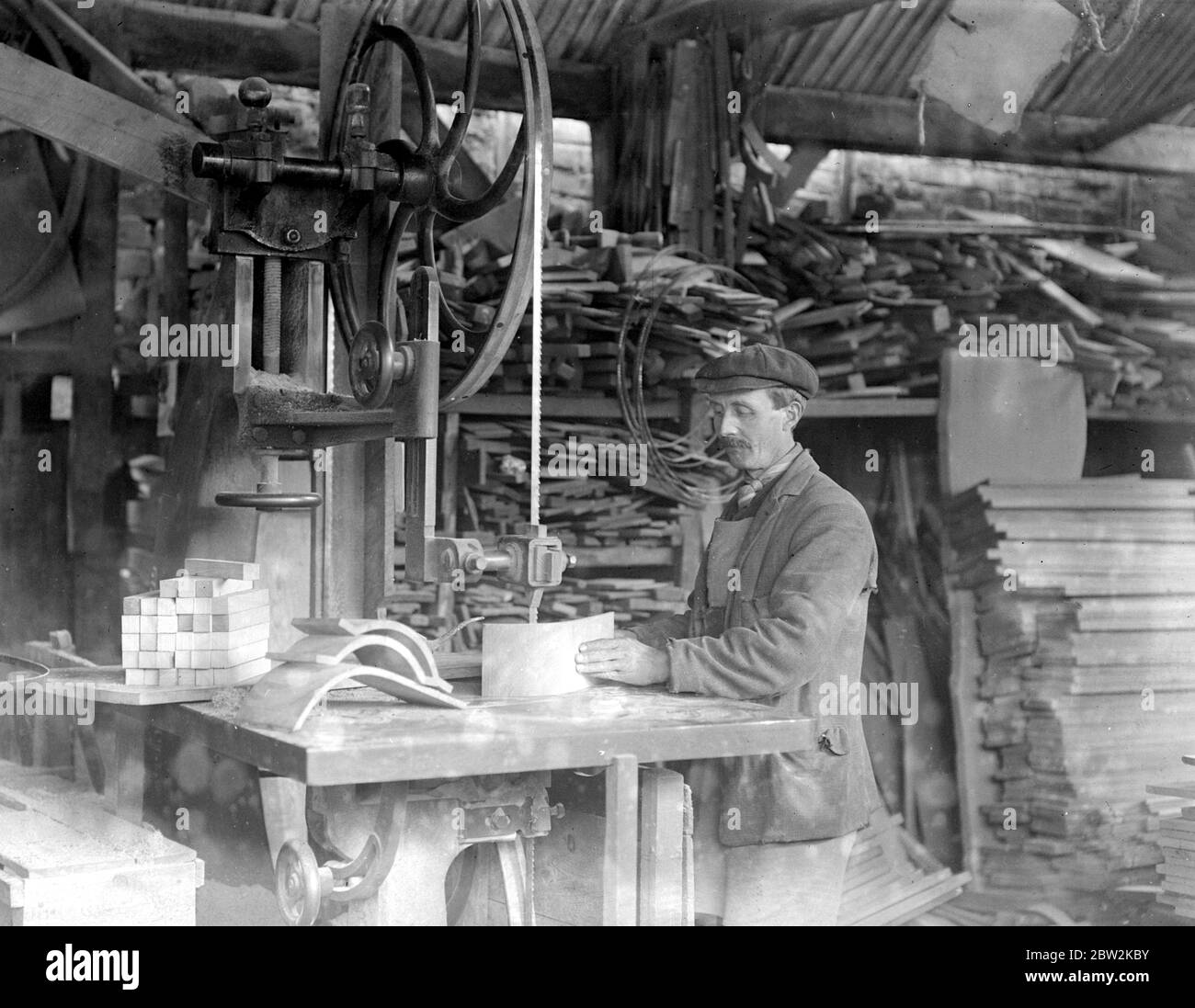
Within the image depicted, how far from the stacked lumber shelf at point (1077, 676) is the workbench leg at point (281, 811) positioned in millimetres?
3582

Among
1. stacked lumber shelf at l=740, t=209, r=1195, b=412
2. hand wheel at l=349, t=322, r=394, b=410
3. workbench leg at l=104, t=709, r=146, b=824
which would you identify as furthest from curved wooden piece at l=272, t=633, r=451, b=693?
stacked lumber shelf at l=740, t=209, r=1195, b=412

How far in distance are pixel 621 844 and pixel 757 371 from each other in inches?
48.2

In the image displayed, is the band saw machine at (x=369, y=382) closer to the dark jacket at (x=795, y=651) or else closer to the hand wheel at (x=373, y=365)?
the hand wheel at (x=373, y=365)

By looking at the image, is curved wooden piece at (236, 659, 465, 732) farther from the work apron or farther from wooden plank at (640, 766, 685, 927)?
the work apron

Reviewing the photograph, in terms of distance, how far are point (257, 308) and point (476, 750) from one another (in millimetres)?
1417

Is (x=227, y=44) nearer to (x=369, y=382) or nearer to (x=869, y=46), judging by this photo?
(x=869, y=46)

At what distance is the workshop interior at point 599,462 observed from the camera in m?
3.07

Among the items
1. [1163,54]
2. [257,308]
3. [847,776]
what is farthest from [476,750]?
[1163,54]

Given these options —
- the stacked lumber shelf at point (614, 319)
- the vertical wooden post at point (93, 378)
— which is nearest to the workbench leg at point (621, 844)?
the stacked lumber shelf at point (614, 319)

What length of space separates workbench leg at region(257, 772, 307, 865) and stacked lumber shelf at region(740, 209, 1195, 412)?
3.52m

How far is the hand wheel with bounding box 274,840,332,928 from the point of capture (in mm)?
2859

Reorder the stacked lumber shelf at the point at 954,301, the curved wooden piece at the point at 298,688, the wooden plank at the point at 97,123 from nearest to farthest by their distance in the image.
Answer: the curved wooden piece at the point at 298,688 < the wooden plank at the point at 97,123 < the stacked lumber shelf at the point at 954,301

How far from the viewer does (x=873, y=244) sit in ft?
21.6

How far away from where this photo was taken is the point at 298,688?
2764mm
